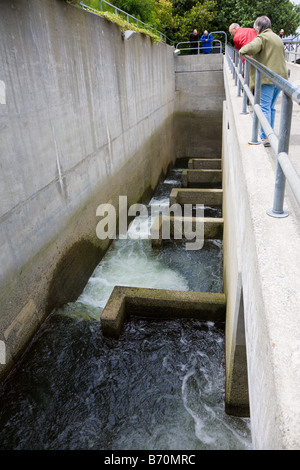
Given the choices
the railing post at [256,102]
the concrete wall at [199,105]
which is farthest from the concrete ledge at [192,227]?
the concrete wall at [199,105]

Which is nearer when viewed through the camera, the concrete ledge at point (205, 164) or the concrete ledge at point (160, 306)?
the concrete ledge at point (160, 306)

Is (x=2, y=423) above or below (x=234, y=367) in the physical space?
below

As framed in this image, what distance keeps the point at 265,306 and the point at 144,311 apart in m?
4.06

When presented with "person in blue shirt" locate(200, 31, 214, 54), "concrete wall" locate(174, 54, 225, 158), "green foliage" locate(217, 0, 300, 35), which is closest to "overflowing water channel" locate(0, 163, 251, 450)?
"concrete wall" locate(174, 54, 225, 158)

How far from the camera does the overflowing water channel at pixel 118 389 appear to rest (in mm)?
3709

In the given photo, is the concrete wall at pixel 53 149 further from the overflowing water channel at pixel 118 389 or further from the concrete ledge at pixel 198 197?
the concrete ledge at pixel 198 197

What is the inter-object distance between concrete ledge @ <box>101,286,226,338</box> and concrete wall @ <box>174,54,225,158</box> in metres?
13.4

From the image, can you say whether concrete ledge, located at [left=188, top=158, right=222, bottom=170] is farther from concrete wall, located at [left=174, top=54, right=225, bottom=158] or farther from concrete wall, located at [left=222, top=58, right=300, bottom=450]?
concrete wall, located at [left=222, top=58, right=300, bottom=450]

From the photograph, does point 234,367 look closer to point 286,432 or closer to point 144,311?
point 144,311

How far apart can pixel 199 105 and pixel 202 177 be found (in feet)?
22.6

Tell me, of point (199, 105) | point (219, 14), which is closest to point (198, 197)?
point (199, 105)

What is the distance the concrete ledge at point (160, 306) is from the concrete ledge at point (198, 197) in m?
4.47

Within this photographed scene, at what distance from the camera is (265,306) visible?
1489mm
